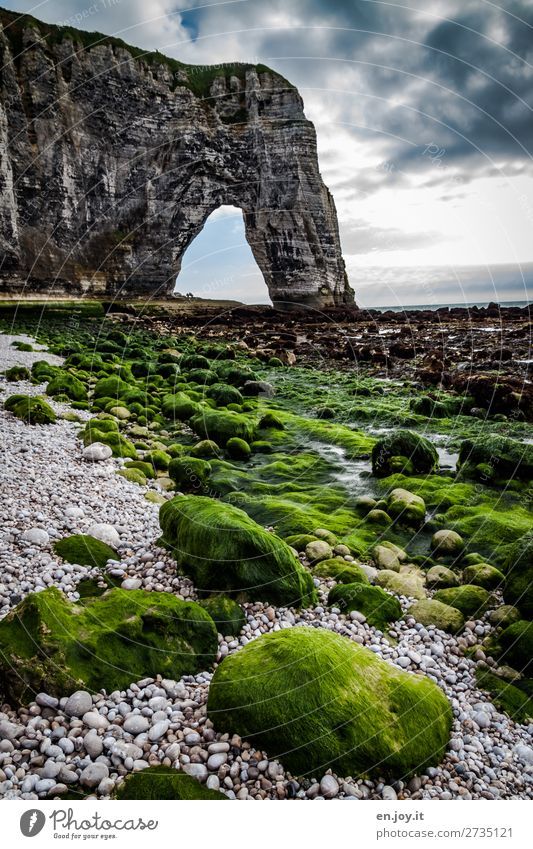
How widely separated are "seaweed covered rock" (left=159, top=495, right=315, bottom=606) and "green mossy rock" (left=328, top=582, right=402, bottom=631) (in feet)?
0.96

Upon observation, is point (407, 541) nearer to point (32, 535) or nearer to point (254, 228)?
point (32, 535)

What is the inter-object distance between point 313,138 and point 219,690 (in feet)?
201

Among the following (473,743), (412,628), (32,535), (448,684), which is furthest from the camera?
(32,535)

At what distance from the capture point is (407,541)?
24.1 feet

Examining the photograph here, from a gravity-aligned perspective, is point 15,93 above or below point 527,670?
above

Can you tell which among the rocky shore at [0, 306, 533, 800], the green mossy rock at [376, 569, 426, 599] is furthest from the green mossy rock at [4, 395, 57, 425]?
the green mossy rock at [376, 569, 426, 599]

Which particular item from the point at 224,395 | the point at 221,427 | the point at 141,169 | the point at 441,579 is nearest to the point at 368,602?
the point at 441,579

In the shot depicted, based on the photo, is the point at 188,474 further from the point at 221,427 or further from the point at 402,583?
the point at 402,583

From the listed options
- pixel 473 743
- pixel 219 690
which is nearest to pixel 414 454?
pixel 473 743

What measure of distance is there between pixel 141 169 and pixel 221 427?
51.2m

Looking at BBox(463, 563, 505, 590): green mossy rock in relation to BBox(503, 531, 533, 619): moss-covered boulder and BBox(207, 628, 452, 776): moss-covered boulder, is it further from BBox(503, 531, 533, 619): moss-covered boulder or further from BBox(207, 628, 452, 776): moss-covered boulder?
BBox(207, 628, 452, 776): moss-covered boulder

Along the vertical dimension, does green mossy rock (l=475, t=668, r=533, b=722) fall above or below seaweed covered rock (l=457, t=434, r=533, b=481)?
below

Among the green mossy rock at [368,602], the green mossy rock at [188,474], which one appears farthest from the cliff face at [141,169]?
the green mossy rock at [368,602]

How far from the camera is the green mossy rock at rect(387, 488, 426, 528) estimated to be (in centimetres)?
777
